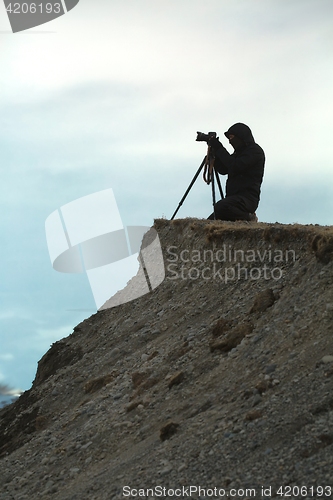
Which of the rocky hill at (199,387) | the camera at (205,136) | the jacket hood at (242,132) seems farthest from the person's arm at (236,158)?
the rocky hill at (199,387)

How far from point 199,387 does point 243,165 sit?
29.4ft

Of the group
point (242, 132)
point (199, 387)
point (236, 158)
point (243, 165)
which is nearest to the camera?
point (199, 387)

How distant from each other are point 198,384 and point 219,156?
8851 mm

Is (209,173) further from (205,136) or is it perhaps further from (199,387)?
(199,387)

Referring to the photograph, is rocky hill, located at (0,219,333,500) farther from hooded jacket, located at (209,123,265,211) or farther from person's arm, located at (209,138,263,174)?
person's arm, located at (209,138,263,174)

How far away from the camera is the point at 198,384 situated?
17.1m

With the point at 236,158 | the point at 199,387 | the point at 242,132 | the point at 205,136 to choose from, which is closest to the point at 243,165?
the point at 236,158

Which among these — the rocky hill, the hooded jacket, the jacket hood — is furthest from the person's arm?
the rocky hill

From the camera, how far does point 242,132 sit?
78.7ft

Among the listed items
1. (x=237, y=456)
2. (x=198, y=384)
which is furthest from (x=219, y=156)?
(x=237, y=456)

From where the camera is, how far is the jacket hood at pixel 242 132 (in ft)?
78.7

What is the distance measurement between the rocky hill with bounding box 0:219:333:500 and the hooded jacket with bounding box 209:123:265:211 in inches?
63.7

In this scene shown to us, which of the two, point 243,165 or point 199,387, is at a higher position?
point 243,165

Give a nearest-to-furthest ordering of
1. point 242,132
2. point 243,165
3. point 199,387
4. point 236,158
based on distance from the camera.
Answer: point 199,387, point 243,165, point 236,158, point 242,132
